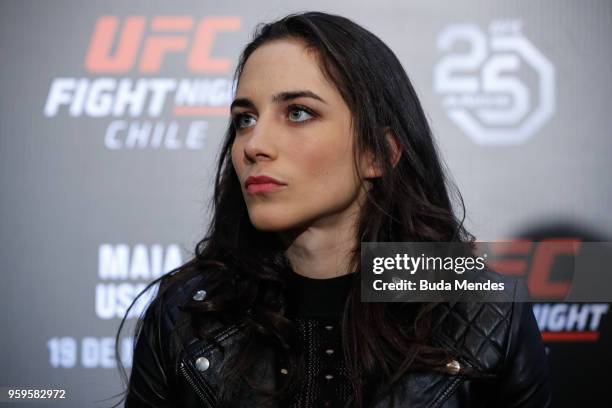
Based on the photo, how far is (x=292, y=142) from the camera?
127 cm

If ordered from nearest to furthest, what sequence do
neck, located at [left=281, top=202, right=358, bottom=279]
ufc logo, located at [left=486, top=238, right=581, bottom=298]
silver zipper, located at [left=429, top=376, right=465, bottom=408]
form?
silver zipper, located at [left=429, top=376, right=465, bottom=408] < neck, located at [left=281, top=202, right=358, bottom=279] < ufc logo, located at [left=486, top=238, right=581, bottom=298]

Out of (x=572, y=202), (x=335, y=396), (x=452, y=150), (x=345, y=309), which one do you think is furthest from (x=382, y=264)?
(x=572, y=202)

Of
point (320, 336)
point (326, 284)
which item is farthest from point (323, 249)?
point (320, 336)

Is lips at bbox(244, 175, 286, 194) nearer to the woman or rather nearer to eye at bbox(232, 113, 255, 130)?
the woman

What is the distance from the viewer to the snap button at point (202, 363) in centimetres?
132

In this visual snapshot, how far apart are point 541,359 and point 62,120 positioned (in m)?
1.84

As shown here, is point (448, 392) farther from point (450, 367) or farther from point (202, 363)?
point (202, 363)

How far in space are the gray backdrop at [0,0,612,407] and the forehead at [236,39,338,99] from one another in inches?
42.0

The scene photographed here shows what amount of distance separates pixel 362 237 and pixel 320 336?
0.22 metres

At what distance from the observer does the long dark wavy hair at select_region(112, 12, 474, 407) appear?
127cm

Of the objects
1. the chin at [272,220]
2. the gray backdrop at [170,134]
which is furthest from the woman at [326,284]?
the gray backdrop at [170,134]

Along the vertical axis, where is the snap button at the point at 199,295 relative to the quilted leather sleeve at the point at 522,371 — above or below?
above

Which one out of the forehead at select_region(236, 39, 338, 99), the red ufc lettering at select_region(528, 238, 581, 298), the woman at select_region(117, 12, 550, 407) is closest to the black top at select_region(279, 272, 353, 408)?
the woman at select_region(117, 12, 550, 407)

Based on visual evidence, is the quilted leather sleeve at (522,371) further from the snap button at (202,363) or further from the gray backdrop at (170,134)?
the gray backdrop at (170,134)
